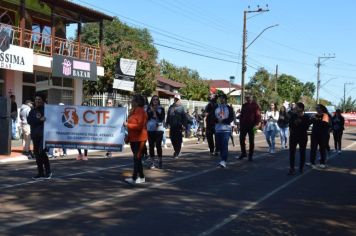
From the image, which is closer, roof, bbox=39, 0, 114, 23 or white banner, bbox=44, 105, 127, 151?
white banner, bbox=44, 105, 127, 151

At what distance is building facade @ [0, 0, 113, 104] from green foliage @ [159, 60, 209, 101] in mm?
29049

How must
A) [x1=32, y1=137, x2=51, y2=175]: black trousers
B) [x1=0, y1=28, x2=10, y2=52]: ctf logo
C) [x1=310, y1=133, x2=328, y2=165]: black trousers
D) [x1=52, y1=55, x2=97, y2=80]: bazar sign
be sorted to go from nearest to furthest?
[x1=32, y1=137, x2=51, y2=175]: black trousers < [x1=310, y1=133, x2=328, y2=165]: black trousers < [x1=0, y1=28, x2=10, y2=52]: ctf logo < [x1=52, y1=55, x2=97, y2=80]: bazar sign

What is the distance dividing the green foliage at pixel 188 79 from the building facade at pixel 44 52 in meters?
29.0

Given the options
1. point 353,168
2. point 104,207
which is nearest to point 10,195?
point 104,207

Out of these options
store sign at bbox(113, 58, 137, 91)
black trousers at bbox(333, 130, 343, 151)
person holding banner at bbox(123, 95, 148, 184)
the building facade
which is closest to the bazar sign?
the building facade

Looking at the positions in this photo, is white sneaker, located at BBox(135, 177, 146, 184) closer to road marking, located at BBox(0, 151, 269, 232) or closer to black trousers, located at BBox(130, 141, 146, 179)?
black trousers, located at BBox(130, 141, 146, 179)

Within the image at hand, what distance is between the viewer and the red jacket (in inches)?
414

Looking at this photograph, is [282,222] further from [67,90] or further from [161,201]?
[67,90]

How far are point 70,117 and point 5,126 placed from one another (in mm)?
3926

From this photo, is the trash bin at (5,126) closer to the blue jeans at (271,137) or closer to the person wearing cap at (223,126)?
the person wearing cap at (223,126)

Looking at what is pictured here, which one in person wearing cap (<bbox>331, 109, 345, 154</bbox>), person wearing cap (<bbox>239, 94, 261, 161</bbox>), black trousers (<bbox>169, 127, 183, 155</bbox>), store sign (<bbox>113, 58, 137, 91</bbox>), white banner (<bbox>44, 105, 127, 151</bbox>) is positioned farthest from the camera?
store sign (<bbox>113, 58, 137, 91</bbox>)

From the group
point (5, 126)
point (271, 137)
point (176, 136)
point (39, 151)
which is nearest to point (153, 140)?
point (176, 136)

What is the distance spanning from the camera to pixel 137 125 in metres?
10.5

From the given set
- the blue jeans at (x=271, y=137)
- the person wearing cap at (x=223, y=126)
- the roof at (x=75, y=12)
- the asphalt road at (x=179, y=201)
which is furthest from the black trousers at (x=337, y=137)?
the roof at (x=75, y=12)
